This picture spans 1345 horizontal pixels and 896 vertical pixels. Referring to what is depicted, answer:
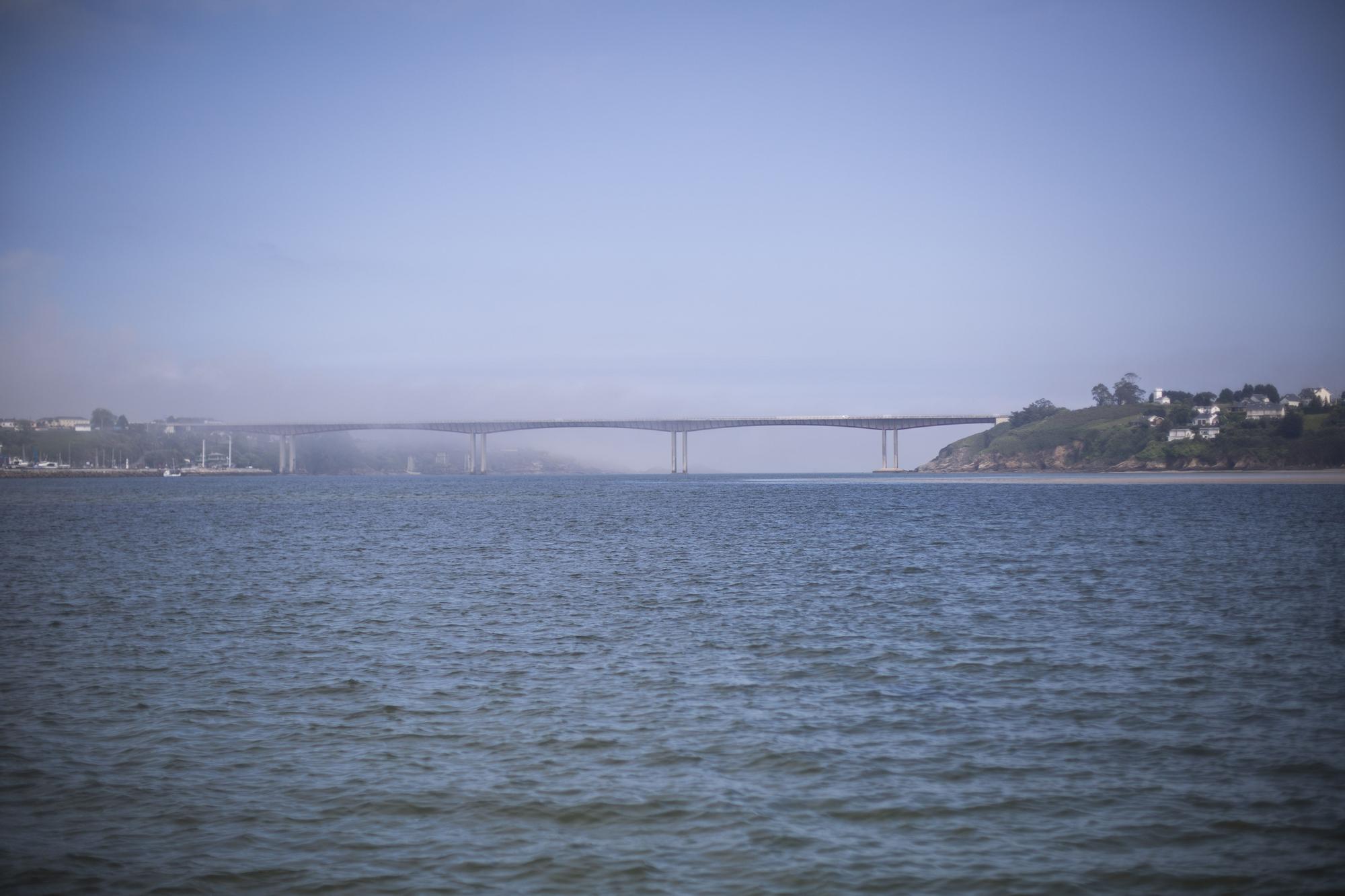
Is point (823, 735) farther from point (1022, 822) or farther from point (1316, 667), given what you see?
point (1316, 667)

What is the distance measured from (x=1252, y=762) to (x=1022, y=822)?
3.72 metres

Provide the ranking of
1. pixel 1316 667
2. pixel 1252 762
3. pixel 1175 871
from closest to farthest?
1. pixel 1175 871
2. pixel 1252 762
3. pixel 1316 667

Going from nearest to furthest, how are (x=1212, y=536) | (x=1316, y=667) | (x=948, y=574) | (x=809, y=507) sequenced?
1. (x=1316, y=667)
2. (x=948, y=574)
3. (x=1212, y=536)
4. (x=809, y=507)

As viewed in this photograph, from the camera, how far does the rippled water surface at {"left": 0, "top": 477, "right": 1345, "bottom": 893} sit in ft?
29.2

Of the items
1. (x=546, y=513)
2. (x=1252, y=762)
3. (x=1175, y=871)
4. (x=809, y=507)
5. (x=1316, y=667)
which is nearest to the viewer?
(x=1175, y=871)

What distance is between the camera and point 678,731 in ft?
42.1

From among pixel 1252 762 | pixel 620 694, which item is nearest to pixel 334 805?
pixel 620 694

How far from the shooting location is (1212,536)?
45.8 meters

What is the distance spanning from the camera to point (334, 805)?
10.3 metres

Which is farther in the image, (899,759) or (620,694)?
(620,694)

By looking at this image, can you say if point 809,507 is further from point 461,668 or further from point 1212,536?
point 461,668

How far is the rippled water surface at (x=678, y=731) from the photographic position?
8891 mm

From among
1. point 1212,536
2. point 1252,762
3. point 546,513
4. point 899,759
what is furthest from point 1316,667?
point 546,513

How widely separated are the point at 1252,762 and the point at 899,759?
411 centimetres
